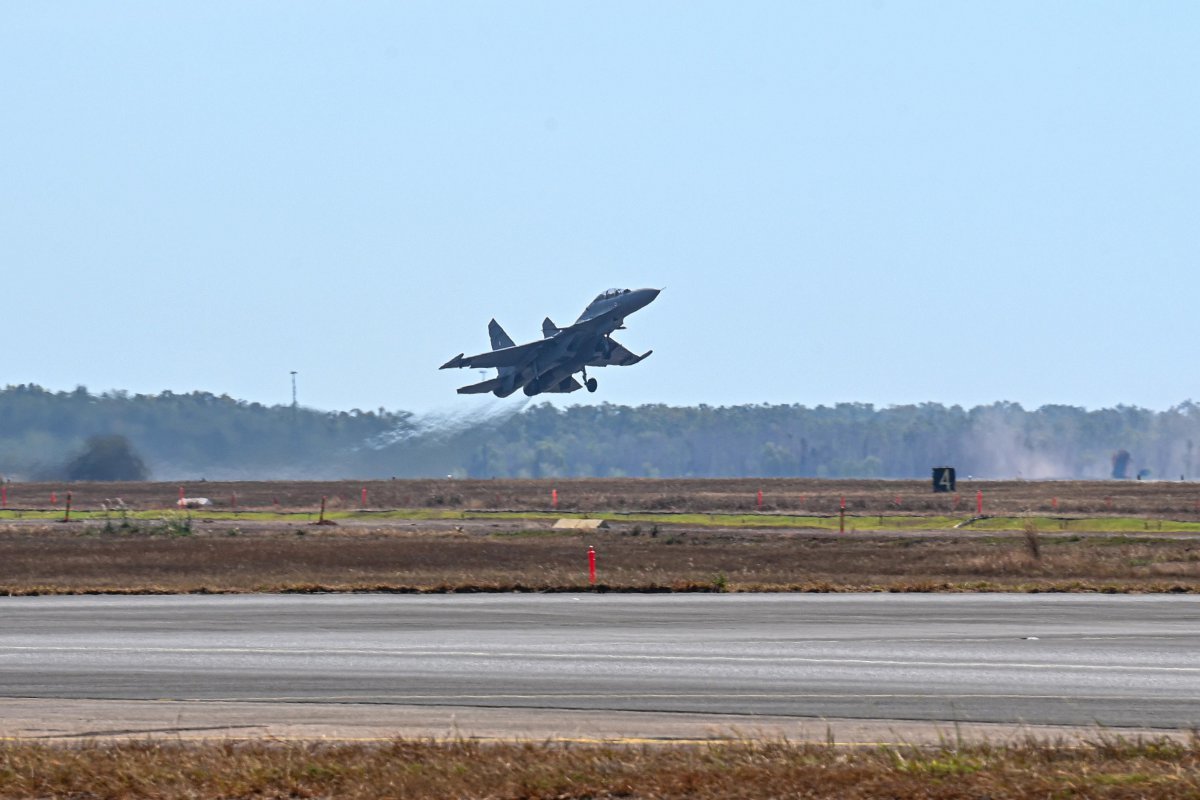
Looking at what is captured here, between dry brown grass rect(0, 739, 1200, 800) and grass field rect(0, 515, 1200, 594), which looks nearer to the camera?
dry brown grass rect(0, 739, 1200, 800)

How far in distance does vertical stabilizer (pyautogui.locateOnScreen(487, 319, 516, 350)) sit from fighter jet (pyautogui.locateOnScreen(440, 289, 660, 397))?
7.26 ft

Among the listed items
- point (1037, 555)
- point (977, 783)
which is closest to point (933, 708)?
point (977, 783)

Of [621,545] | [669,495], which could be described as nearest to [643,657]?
[621,545]

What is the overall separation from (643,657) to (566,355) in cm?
5533

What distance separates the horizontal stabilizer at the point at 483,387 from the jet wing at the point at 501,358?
206 centimetres

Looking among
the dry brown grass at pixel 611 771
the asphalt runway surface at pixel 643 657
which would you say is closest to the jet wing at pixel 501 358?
the asphalt runway surface at pixel 643 657

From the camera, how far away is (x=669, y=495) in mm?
83125

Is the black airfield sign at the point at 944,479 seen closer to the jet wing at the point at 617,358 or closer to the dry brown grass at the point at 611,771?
the jet wing at the point at 617,358

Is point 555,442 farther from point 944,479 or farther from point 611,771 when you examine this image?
point 611,771

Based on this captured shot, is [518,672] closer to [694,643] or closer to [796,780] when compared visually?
[694,643]

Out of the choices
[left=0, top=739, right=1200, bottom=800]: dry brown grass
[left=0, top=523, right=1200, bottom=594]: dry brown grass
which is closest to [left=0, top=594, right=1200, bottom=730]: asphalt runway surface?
[left=0, top=739, right=1200, bottom=800]: dry brown grass

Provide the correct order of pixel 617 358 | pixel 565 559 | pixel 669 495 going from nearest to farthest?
pixel 565 559 → pixel 617 358 → pixel 669 495

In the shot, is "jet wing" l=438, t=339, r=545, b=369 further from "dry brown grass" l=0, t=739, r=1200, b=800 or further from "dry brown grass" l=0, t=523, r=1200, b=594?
"dry brown grass" l=0, t=739, r=1200, b=800

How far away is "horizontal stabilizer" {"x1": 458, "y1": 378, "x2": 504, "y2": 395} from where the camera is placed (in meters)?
78.8
